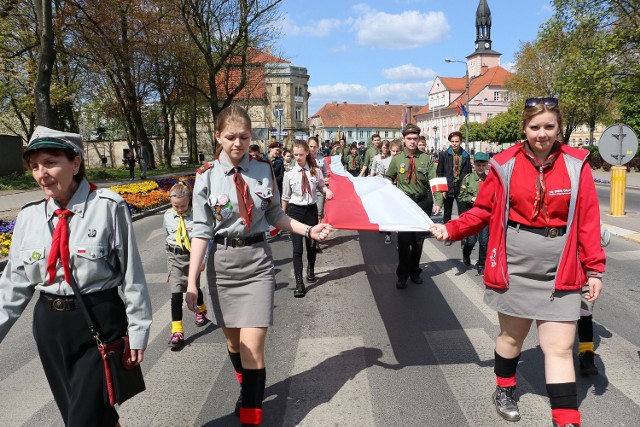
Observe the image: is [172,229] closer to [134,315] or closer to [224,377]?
[224,377]

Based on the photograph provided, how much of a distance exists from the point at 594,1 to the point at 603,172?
1049cm

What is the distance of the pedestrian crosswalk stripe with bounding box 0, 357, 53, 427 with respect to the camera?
145 inches

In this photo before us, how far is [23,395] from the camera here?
403 cm

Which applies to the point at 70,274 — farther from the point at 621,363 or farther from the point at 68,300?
the point at 621,363

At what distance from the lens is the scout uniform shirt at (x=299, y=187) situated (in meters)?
7.04

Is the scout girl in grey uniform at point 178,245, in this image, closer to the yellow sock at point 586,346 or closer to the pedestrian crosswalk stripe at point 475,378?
the pedestrian crosswalk stripe at point 475,378

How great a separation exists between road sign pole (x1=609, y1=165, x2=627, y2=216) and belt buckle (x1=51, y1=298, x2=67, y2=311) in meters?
13.4

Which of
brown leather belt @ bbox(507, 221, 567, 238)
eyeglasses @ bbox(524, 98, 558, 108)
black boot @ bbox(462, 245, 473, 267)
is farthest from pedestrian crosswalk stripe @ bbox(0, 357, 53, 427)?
black boot @ bbox(462, 245, 473, 267)

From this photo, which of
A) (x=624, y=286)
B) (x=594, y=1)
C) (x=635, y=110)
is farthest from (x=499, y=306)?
(x=635, y=110)

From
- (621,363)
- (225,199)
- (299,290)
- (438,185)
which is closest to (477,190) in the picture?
(438,185)

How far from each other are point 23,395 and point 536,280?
3839 millimetres

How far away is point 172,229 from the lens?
5305 mm

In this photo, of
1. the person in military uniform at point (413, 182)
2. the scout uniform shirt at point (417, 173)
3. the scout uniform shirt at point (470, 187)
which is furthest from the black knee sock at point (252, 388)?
the scout uniform shirt at point (470, 187)

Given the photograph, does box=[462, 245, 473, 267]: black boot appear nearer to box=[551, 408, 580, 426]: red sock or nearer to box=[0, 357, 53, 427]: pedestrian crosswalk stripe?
box=[551, 408, 580, 426]: red sock
